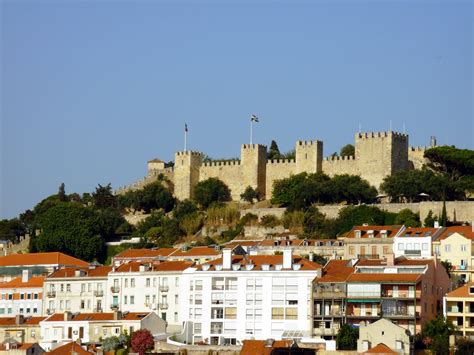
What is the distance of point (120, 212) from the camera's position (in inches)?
4038

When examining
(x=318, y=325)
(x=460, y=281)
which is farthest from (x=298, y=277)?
(x=460, y=281)

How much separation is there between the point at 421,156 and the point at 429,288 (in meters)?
34.4

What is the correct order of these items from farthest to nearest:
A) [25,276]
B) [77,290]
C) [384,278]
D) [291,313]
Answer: [25,276], [77,290], [291,313], [384,278]

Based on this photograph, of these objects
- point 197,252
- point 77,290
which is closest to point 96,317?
point 77,290

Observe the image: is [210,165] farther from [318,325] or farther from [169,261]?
[318,325]

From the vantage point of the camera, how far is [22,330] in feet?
234

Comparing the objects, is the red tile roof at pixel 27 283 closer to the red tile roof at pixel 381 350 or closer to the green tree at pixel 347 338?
the green tree at pixel 347 338

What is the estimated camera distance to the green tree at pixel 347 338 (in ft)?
197

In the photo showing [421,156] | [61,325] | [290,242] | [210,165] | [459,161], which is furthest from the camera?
[210,165]

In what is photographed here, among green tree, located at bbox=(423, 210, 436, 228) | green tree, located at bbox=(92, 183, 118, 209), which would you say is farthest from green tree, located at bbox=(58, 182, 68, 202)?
green tree, located at bbox=(423, 210, 436, 228)

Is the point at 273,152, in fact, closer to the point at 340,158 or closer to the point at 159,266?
the point at 340,158

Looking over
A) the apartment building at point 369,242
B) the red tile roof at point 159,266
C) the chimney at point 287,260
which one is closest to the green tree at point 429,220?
the apartment building at point 369,242

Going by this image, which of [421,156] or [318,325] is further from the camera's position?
[421,156]

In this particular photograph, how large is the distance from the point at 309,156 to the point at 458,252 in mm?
26097
